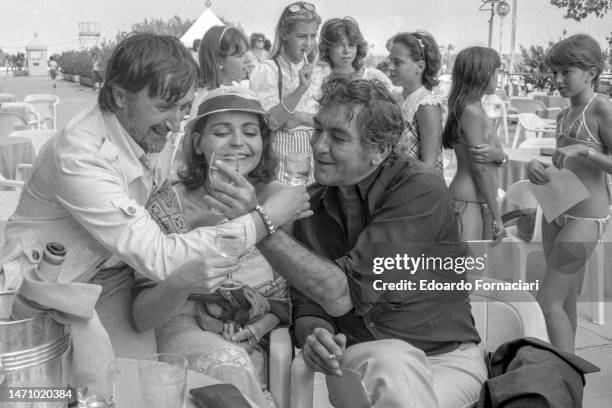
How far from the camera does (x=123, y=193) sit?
1.82m

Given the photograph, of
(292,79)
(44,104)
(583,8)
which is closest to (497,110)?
(583,8)

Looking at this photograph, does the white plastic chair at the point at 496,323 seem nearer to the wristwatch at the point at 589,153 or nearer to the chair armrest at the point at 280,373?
the chair armrest at the point at 280,373

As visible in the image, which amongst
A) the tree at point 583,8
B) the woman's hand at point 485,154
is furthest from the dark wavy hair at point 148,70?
the tree at point 583,8

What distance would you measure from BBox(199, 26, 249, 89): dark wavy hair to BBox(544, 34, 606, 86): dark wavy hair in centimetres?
208

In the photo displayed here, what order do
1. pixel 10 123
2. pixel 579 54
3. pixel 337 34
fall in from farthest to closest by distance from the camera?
pixel 10 123 → pixel 337 34 → pixel 579 54

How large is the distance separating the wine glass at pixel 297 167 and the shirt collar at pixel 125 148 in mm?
1879

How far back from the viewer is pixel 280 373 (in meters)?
2.19

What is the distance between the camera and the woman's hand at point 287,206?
6.28 ft

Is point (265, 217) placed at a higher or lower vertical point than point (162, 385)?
higher

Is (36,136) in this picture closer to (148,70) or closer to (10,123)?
(10,123)

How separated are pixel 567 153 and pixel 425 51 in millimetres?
1214

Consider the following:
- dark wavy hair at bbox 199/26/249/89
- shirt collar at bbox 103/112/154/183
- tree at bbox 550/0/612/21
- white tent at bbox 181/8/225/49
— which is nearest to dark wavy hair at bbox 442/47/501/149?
dark wavy hair at bbox 199/26/249/89

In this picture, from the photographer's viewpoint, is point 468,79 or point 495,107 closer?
point 468,79

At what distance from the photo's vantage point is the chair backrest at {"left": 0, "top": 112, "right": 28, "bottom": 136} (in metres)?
6.69
